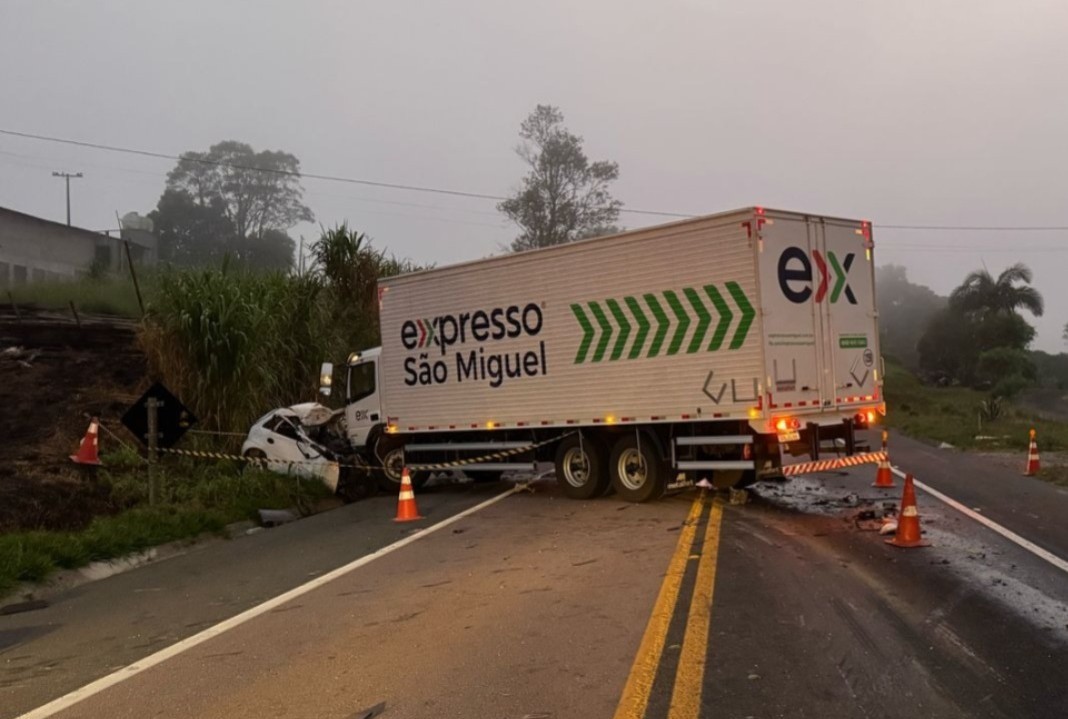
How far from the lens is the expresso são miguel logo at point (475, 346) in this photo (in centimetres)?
1340

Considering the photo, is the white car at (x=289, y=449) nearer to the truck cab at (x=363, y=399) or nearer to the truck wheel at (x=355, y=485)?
the truck wheel at (x=355, y=485)

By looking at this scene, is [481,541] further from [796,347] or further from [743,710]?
[743,710]

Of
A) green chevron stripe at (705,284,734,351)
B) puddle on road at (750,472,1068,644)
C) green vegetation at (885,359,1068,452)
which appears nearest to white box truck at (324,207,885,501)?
green chevron stripe at (705,284,734,351)

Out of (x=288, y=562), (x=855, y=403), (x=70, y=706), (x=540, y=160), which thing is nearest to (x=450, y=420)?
(x=288, y=562)

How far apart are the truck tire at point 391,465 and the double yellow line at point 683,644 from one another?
791 cm

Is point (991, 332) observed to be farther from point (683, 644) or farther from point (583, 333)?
point (683, 644)

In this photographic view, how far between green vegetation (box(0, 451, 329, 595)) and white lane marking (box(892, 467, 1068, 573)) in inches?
354

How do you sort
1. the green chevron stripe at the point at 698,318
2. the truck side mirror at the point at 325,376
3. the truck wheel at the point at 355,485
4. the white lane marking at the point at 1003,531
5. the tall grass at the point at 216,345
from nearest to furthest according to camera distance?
the white lane marking at the point at 1003,531 < the green chevron stripe at the point at 698,318 < the truck wheel at the point at 355,485 < the truck side mirror at the point at 325,376 < the tall grass at the point at 216,345

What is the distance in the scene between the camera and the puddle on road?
20.7 feet

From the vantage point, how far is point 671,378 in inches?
462

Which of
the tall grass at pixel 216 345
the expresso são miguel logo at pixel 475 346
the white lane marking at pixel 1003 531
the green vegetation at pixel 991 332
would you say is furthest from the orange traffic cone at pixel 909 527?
the green vegetation at pixel 991 332

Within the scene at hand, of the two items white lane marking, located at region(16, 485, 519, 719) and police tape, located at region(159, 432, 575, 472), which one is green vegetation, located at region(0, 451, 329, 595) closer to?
police tape, located at region(159, 432, 575, 472)

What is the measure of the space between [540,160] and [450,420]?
39.9 metres

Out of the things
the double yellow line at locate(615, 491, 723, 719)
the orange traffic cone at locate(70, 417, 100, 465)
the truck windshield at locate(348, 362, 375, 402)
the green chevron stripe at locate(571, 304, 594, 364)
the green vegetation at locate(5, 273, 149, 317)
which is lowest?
the double yellow line at locate(615, 491, 723, 719)
